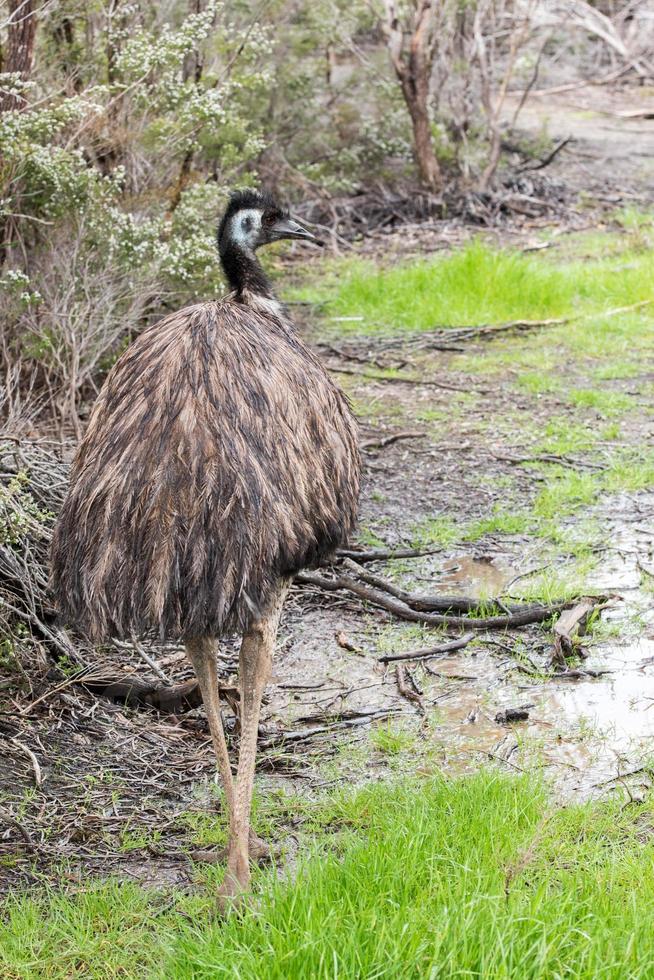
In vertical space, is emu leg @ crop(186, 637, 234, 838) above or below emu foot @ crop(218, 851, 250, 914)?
above

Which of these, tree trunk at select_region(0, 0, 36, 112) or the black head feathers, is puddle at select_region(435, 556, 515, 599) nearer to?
A: the black head feathers

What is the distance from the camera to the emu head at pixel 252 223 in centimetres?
463

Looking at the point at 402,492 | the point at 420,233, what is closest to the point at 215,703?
the point at 402,492

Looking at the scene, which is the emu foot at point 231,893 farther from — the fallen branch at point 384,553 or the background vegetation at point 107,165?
the background vegetation at point 107,165

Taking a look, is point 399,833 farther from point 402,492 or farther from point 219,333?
point 402,492

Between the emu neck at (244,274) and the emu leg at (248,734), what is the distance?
1142 mm

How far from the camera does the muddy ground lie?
4.06 m

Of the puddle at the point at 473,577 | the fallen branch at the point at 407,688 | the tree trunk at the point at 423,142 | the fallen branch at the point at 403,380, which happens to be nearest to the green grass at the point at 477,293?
the fallen branch at the point at 403,380

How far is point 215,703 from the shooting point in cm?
378

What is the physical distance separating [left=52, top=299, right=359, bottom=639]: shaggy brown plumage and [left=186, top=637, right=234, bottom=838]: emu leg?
0.69ft

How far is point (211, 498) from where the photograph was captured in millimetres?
3424

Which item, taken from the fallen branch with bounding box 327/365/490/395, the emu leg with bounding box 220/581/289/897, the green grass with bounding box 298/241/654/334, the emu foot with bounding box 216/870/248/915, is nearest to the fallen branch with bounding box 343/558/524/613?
the emu leg with bounding box 220/581/289/897

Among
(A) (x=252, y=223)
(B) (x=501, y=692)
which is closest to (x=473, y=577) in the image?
(B) (x=501, y=692)

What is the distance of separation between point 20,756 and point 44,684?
413 millimetres
